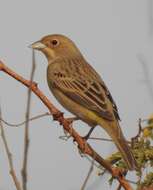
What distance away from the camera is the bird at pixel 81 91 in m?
5.93

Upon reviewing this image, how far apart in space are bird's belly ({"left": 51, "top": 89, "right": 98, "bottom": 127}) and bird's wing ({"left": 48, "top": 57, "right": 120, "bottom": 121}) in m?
0.04

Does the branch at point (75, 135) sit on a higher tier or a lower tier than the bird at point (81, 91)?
higher

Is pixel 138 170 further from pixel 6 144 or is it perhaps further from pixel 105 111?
pixel 105 111

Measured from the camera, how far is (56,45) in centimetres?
809

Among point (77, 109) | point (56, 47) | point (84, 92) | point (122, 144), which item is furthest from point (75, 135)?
point (56, 47)

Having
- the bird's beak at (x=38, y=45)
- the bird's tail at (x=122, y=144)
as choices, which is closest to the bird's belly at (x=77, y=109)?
the bird's tail at (x=122, y=144)

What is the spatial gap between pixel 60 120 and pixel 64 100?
225cm

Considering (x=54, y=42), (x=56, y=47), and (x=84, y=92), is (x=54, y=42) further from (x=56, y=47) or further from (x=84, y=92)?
(x=84, y=92)

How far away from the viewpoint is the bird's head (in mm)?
7879

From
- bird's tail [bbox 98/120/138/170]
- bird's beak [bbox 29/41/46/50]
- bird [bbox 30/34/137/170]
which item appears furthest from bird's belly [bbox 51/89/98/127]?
bird's beak [bbox 29/41/46/50]

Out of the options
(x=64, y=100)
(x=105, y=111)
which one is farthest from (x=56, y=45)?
(x=105, y=111)

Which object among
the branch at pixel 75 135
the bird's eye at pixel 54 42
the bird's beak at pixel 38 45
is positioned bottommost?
the bird's eye at pixel 54 42

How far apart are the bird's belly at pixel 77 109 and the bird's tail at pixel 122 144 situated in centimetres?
36

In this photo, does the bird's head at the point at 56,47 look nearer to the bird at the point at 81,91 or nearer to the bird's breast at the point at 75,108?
the bird at the point at 81,91
